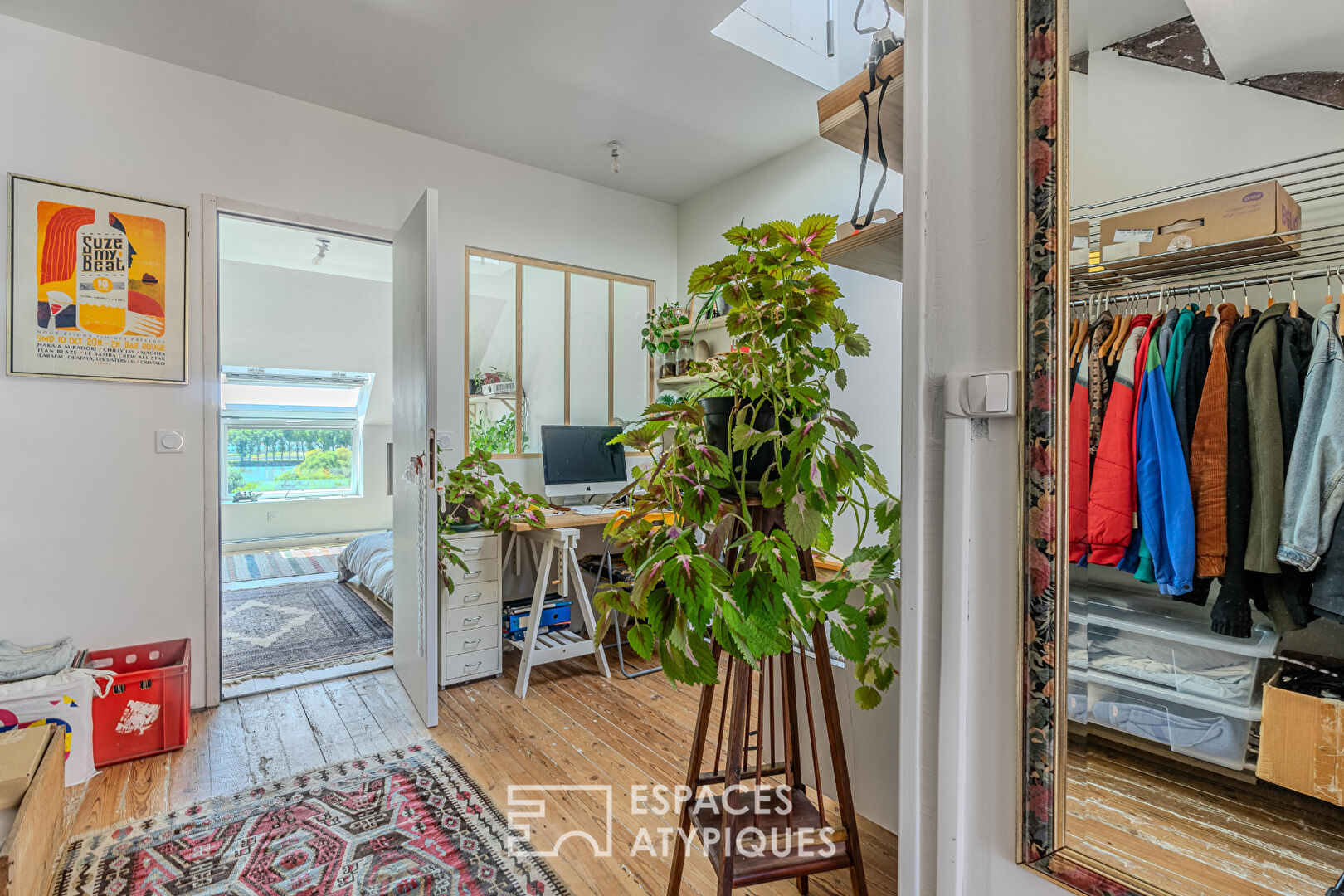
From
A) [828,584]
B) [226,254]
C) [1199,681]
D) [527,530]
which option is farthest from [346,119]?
[1199,681]

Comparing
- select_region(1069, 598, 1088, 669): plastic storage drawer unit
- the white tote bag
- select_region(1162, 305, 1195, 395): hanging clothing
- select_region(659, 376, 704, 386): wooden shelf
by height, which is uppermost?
select_region(659, 376, 704, 386): wooden shelf

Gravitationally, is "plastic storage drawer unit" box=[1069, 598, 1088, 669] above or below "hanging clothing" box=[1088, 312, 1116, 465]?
below

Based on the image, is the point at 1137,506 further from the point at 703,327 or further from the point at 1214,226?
the point at 703,327

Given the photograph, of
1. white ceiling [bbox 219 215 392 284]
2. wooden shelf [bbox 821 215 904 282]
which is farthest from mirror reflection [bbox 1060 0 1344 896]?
white ceiling [bbox 219 215 392 284]

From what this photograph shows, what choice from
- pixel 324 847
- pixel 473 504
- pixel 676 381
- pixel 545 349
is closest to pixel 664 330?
pixel 676 381

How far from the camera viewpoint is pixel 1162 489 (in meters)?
0.70

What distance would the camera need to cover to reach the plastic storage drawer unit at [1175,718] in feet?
2.10

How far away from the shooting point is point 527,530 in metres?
2.89

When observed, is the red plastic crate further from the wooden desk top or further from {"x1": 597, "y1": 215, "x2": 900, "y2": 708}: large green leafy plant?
{"x1": 597, "y1": 215, "x2": 900, "y2": 708}: large green leafy plant

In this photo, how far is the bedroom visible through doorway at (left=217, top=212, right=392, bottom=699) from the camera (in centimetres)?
338

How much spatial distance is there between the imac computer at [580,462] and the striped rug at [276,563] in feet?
9.49

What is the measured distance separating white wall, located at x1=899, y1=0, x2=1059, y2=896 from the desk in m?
1.73

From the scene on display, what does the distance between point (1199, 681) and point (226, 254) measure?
18.6 ft

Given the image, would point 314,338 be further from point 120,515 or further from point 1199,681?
point 1199,681
